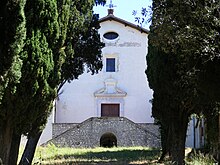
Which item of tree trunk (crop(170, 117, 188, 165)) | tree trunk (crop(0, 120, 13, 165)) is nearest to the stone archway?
tree trunk (crop(170, 117, 188, 165))

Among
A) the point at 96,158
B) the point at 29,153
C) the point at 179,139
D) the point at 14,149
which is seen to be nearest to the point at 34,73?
the point at 14,149

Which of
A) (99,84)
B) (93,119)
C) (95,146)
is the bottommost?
→ (95,146)

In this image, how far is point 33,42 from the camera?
980 cm

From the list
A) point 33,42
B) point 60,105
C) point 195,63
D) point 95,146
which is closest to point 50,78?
point 33,42

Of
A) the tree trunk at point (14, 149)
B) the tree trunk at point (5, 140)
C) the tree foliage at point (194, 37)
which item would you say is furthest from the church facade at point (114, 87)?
the tree foliage at point (194, 37)

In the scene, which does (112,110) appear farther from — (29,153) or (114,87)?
(29,153)

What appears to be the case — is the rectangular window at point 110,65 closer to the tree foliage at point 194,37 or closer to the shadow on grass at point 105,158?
the shadow on grass at point 105,158

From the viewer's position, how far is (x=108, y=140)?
1316 inches

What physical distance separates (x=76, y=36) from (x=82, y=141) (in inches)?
676

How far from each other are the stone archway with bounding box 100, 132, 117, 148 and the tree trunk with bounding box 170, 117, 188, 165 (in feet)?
60.7

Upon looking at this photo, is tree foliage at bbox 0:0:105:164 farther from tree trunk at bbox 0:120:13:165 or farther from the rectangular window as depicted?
the rectangular window

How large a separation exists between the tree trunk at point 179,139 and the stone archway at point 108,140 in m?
18.5

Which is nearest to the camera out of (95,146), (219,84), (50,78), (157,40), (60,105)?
(219,84)

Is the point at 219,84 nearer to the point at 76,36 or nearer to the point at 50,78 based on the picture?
the point at 50,78
